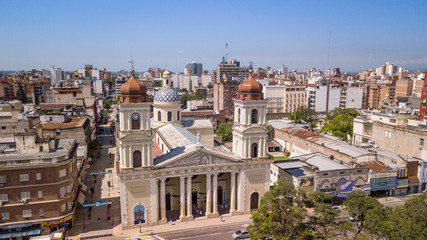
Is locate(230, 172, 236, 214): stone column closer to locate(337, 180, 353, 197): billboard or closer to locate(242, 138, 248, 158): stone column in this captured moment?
locate(242, 138, 248, 158): stone column

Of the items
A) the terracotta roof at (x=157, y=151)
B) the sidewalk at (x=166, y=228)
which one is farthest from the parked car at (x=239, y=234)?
the terracotta roof at (x=157, y=151)

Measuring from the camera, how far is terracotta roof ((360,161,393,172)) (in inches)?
2042

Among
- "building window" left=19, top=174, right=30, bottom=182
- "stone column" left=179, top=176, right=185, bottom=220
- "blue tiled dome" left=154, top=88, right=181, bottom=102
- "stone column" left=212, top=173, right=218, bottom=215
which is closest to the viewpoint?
"building window" left=19, top=174, right=30, bottom=182

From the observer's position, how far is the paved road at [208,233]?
39.6m

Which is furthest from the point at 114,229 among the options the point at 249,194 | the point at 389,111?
the point at 389,111

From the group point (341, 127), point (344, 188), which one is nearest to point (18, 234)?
point (344, 188)

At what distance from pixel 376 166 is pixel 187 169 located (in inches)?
1281

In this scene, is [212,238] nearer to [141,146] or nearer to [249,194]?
[249,194]

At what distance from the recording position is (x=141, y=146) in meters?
40.3

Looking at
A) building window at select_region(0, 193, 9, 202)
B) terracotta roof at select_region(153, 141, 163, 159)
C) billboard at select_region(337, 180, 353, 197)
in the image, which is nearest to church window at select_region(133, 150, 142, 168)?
terracotta roof at select_region(153, 141, 163, 159)

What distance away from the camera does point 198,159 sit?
139 ft

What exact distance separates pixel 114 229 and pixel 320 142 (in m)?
46.1

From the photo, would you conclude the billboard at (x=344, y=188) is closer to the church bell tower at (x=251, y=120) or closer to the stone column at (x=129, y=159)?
the church bell tower at (x=251, y=120)

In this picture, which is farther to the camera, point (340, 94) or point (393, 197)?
point (340, 94)
